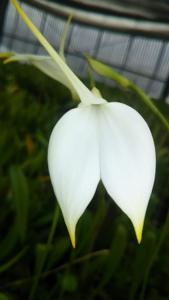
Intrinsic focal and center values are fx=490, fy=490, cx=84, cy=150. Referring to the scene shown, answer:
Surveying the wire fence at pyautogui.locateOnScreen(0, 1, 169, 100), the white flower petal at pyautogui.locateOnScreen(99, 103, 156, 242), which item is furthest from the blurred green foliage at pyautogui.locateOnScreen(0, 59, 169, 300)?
the wire fence at pyautogui.locateOnScreen(0, 1, 169, 100)

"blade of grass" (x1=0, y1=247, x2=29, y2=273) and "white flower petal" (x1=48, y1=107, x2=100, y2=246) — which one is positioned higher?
"white flower petal" (x1=48, y1=107, x2=100, y2=246)

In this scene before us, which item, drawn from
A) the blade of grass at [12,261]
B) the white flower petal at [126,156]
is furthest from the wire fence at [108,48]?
the white flower petal at [126,156]

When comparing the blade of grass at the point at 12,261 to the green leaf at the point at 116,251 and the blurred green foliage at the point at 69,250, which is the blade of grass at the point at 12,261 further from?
the green leaf at the point at 116,251

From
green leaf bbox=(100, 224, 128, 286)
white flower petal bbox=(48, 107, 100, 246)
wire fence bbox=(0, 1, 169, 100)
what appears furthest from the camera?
wire fence bbox=(0, 1, 169, 100)

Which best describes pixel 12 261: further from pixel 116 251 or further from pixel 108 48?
pixel 108 48

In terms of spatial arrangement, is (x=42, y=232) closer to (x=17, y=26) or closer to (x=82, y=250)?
(x=82, y=250)

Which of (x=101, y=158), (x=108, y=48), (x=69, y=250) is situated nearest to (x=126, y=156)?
(x=101, y=158)

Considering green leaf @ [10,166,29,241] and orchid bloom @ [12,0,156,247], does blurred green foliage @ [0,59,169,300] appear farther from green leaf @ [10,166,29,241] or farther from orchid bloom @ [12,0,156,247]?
orchid bloom @ [12,0,156,247]
